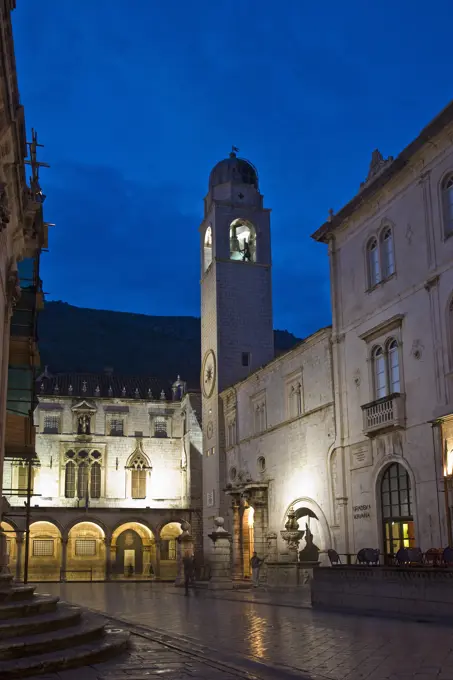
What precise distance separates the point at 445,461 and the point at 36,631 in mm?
13267

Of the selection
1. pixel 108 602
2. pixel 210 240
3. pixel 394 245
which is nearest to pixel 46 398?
pixel 210 240

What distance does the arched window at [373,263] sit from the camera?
2464cm

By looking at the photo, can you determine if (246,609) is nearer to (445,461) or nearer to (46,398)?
(445,461)

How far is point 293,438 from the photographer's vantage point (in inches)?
1233

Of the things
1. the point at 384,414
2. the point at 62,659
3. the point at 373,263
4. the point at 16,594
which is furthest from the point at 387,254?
the point at 62,659

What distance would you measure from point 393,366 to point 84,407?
32.3m

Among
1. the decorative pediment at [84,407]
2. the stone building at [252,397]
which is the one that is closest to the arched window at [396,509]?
the stone building at [252,397]

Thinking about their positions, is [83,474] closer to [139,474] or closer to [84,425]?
[84,425]

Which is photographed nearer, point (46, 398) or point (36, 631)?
point (36, 631)

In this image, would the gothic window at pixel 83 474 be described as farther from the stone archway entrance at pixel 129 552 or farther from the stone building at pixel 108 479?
the stone archway entrance at pixel 129 552

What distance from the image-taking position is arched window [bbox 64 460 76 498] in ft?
164

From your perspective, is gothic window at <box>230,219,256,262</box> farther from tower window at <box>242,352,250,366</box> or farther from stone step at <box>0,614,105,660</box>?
stone step at <box>0,614,105,660</box>

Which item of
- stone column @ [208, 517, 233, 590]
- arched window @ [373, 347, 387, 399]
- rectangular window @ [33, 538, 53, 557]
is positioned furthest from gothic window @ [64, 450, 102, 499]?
arched window @ [373, 347, 387, 399]

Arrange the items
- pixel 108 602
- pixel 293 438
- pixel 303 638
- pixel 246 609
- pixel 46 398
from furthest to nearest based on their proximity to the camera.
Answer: pixel 46 398
pixel 293 438
pixel 108 602
pixel 246 609
pixel 303 638
